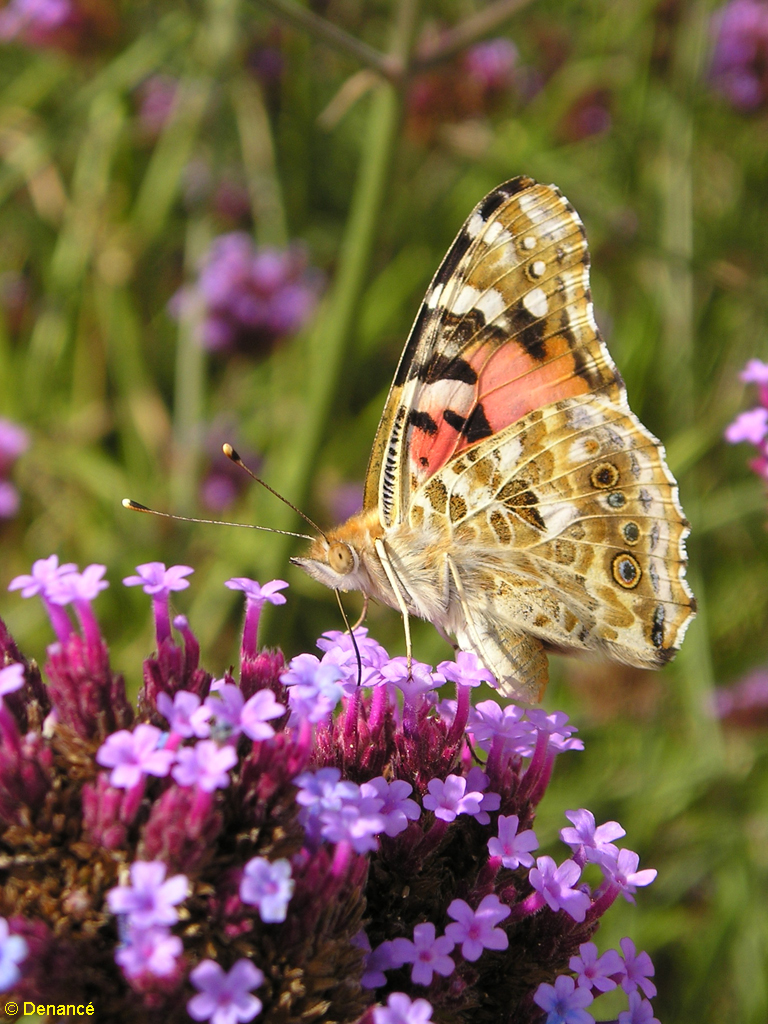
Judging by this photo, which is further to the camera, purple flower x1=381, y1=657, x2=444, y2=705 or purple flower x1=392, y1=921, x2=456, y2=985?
purple flower x1=381, y1=657, x2=444, y2=705

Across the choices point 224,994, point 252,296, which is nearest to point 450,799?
point 224,994

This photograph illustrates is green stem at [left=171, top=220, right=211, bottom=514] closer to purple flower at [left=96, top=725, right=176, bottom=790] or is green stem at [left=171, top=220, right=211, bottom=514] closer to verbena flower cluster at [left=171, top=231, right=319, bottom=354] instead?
verbena flower cluster at [left=171, top=231, right=319, bottom=354]

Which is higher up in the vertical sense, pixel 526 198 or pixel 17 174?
pixel 17 174

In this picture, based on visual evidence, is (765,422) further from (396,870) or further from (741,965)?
(741,965)

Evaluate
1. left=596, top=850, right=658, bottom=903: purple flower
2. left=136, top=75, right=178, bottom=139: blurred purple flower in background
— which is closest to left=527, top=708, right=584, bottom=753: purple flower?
left=596, top=850, right=658, bottom=903: purple flower

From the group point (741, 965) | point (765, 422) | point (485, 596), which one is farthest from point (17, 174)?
point (741, 965)

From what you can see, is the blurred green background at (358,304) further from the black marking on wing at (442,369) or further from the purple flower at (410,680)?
the purple flower at (410,680)

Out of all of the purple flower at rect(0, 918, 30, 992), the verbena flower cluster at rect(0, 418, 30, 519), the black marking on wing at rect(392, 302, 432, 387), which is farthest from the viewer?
the verbena flower cluster at rect(0, 418, 30, 519)
